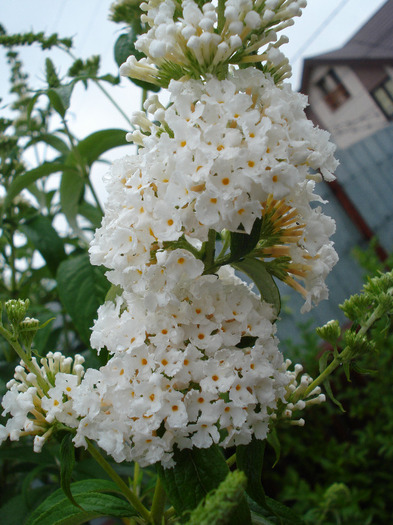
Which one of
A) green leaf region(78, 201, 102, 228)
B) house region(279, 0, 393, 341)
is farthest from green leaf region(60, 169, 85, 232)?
house region(279, 0, 393, 341)

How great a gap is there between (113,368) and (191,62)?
367 millimetres

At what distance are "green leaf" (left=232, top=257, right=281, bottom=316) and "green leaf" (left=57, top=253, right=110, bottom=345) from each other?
1.21ft

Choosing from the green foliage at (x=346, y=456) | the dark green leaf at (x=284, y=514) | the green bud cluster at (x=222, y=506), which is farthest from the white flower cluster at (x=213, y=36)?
the green foliage at (x=346, y=456)

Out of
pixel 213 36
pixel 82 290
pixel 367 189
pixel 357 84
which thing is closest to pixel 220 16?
pixel 213 36

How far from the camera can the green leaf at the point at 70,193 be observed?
44.6 inches

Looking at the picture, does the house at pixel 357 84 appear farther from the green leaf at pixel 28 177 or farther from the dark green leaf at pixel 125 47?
the green leaf at pixel 28 177

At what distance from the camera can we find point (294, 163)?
1.66 ft

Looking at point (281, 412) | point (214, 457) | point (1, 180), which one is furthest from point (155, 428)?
point (1, 180)

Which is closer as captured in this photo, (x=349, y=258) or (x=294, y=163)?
(x=294, y=163)

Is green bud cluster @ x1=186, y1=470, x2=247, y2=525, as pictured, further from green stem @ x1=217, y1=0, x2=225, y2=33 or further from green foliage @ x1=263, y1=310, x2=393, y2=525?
green foliage @ x1=263, y1=310, x2=393, y2=525

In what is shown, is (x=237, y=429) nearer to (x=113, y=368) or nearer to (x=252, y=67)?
(x=113, y=368)

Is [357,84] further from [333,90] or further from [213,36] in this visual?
[213,36]

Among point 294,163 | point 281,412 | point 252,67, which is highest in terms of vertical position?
point 252,67

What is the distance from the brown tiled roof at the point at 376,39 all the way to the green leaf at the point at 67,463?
3271 mm
